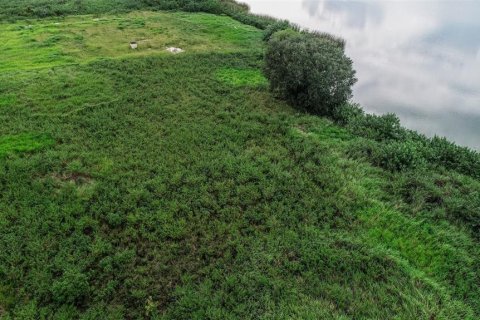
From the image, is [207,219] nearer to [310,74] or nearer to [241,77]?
[310,74]

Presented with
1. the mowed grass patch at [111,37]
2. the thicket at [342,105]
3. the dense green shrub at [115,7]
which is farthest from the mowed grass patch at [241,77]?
the dense green shrub at [115,7]

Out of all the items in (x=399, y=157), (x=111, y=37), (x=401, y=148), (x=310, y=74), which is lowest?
(x=399, y=157)

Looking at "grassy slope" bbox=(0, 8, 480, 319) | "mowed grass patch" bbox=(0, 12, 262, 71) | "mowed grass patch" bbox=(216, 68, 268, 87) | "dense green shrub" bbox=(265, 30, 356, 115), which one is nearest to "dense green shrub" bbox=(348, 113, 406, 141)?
"grassy slope" bbox=(0, 8, 480, 319)

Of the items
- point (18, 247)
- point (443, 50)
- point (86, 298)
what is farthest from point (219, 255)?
point (443, 50)

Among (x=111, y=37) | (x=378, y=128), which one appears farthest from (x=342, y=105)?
(x=111, y=37)

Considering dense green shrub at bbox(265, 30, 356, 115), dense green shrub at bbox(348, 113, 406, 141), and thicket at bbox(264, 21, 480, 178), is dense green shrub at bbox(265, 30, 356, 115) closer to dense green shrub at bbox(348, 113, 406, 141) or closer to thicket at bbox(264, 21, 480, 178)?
thicket at bbox(264, 21, 480, 178)

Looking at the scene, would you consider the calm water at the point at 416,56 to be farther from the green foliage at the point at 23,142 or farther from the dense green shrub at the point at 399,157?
the green foliage at the point at 23,142

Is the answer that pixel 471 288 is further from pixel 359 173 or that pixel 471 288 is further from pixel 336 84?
pixel 336 84
